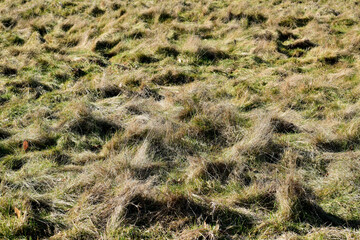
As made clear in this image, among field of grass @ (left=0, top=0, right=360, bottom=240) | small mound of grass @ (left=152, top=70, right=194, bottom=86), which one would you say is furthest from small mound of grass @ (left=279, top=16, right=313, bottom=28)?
small mound of grass @ (left=152, top=70, right=194, bottom=86)

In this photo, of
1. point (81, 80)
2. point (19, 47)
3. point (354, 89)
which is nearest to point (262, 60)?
point (354, 89)

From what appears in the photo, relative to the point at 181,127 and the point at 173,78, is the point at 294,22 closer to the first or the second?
the point at 173,78

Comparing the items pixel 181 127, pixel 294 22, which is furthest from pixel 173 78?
pixel 294 22

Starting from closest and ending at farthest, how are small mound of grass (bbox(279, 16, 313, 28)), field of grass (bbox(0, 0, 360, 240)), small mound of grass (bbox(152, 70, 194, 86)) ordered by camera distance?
1. field of grass (bbox(0, 0, 360, 240))
2. small mound of grass (bbox(152, 70, 194, 86))
3. small mound of grass (bbox(279, 16, 313, 28))

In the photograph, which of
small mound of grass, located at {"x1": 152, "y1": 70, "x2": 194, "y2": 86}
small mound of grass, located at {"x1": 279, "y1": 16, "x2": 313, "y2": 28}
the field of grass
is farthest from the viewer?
small mound of grass, located at {"x1": 279, "y1": 16, "x2": 313, "y2": 28}

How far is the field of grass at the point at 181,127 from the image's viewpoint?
8.98ft

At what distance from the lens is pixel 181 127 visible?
3916 mm

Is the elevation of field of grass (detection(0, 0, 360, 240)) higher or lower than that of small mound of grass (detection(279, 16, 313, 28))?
lower

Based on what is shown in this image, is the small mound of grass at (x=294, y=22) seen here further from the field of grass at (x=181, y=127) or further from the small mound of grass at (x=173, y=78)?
the small mound of grass at (x=173, y=78)

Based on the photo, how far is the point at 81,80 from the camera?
17.2 ft

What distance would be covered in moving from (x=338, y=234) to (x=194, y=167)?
146 cm

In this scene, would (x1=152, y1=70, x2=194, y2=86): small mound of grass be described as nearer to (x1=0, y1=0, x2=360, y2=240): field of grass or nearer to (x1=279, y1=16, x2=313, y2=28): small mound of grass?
(x1=0, y1=0, x2=360, y2=240): field of grass

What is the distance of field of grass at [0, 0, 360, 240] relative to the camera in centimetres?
274

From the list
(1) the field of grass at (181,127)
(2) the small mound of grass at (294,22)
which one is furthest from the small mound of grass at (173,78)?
(2) the small mound of grass at (294,22)
